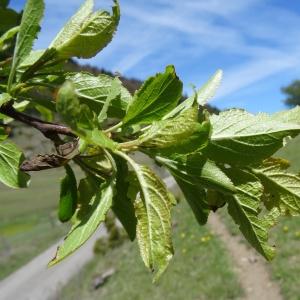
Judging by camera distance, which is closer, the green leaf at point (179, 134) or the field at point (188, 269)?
the green leaf at point (179, 134)

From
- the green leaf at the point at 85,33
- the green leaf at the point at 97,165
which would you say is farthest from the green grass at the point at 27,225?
the green leaf at the point at 85,33

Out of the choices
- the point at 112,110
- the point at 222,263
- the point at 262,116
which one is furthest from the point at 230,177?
the point at 222,263

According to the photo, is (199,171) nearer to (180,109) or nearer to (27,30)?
(180,109)

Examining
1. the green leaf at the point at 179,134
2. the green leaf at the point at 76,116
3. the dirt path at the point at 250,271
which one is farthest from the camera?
the dirt path at the point at 250,271

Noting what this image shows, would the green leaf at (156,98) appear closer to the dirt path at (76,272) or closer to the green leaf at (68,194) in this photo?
the green leaf at (68,194)

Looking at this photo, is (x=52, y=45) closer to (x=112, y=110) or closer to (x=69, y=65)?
(x=112, y=110)

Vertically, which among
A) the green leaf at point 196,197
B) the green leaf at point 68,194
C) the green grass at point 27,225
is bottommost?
the green grass at point 27,225

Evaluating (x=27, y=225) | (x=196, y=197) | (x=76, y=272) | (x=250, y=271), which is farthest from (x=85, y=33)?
(x=27, y=225)
